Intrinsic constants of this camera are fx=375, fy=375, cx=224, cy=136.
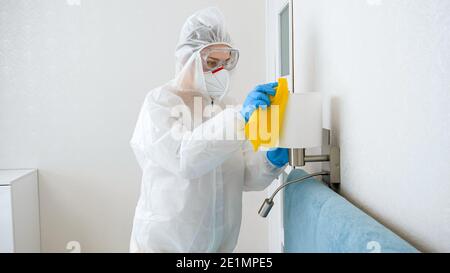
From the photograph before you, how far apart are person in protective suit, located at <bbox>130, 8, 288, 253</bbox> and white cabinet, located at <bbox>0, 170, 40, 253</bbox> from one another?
0.66 m

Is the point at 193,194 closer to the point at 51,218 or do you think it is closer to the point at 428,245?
the point at 428,245

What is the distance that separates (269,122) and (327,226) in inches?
9.1

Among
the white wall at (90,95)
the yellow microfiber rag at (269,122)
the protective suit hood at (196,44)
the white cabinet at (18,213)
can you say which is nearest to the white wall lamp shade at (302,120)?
the yellow microfiber rag at (269,122)

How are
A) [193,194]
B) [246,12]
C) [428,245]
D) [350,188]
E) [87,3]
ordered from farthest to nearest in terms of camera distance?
[246,12] < [87,3] < [193,194] < [350,188] < [428,245]

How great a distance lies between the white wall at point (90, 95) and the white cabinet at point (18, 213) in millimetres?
44

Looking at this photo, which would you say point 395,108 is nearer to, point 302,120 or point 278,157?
point 302,120

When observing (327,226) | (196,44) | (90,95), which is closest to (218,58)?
(196,44)

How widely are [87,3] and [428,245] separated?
1.42 m

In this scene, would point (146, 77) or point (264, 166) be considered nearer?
point (264, 166)

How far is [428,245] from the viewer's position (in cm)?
44

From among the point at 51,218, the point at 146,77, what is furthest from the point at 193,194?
the point at 51,218

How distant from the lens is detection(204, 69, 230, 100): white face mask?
3.13ft

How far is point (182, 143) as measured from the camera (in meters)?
0.78
